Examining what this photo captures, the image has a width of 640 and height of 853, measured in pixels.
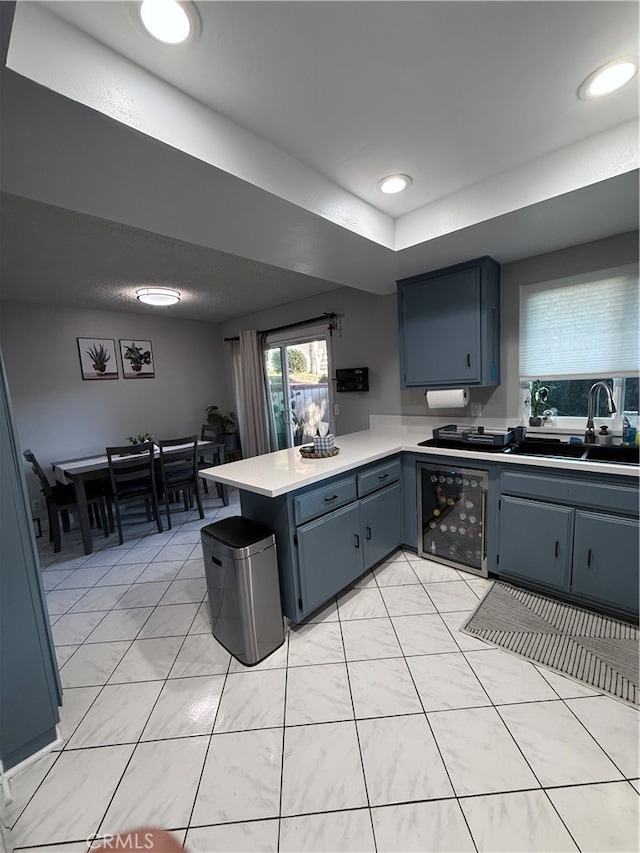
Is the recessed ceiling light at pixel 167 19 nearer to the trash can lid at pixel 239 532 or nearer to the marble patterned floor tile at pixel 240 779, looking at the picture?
the trash can lid at pixel 239 532

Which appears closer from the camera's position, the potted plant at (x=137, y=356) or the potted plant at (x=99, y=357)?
the potted plant at (x=99, y=357)

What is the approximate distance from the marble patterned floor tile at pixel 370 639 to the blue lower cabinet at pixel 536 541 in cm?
93

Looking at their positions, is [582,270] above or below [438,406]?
above

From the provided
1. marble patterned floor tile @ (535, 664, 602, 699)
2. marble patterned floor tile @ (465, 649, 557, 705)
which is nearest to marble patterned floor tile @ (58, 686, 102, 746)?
marble patterned floor tile @ (465, 649, 557, 705)

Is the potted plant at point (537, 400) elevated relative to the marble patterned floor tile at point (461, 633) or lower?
elevated

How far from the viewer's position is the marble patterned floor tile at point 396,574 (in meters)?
2.37

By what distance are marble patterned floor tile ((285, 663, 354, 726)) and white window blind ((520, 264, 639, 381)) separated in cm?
233

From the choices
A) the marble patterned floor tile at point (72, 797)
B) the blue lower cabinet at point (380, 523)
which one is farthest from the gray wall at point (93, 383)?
the blue lower cabinet at point (380, 523)

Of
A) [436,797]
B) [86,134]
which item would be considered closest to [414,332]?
[86,134]

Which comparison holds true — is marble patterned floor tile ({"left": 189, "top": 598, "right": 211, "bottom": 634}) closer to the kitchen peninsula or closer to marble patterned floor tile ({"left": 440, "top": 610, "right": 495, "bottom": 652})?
the kitchen peninsula

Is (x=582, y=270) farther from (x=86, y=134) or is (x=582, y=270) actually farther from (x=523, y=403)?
(x=86, y=134)

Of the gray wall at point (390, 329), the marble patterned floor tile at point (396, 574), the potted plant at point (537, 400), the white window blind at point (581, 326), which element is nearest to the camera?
the white window blind at point (581, 326)

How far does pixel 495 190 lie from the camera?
5.98 feet

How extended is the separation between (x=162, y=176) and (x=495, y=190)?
166 cm
